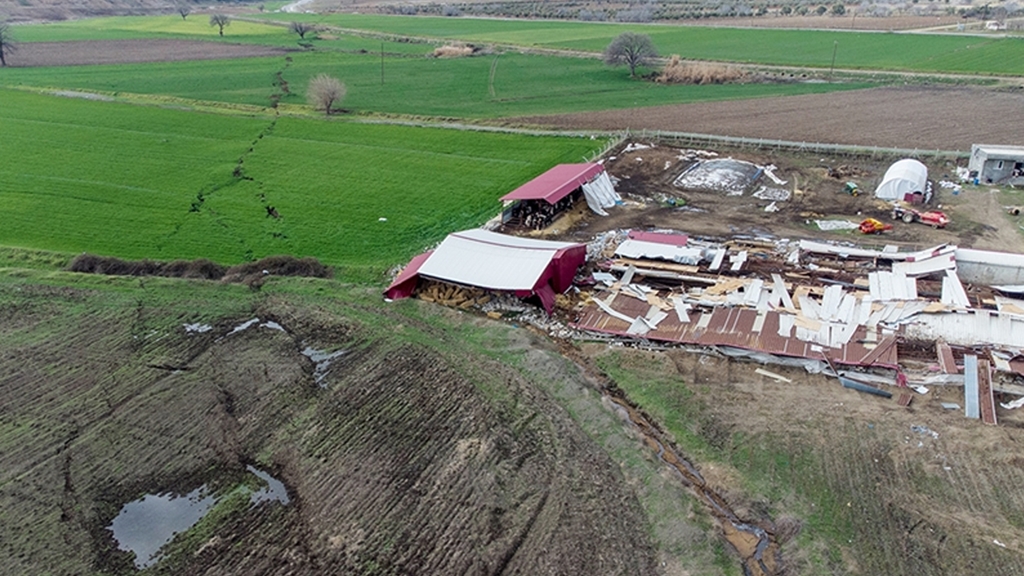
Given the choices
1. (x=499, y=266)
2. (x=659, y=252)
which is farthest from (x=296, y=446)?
(x=659, y=252)

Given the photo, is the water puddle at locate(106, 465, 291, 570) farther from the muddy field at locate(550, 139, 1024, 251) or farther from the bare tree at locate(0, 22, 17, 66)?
the bare tree at locate(0, 22, 17, 66)

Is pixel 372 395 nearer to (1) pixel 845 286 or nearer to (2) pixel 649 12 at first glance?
(1) pixel 845 286

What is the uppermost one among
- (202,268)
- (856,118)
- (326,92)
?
(856,118)

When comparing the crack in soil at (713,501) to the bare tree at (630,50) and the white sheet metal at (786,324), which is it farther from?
the bare tree at (630,50)

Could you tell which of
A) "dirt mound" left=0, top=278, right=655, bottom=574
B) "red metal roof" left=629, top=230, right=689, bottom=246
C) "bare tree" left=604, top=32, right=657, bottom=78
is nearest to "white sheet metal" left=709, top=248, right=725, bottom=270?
"red metal roof" left=629, top=230, right=689, bottom=246

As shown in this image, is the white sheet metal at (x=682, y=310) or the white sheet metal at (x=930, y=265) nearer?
the white sheet metal at (x=682, y=310)

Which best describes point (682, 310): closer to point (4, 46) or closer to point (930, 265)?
point (930, 265)

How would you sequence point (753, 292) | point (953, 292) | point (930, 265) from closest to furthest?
1. point (953, 292)
2. point (753, 292)
3. point (930, 265)

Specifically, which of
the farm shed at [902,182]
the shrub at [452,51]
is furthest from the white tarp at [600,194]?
the shrub at [452,51]
